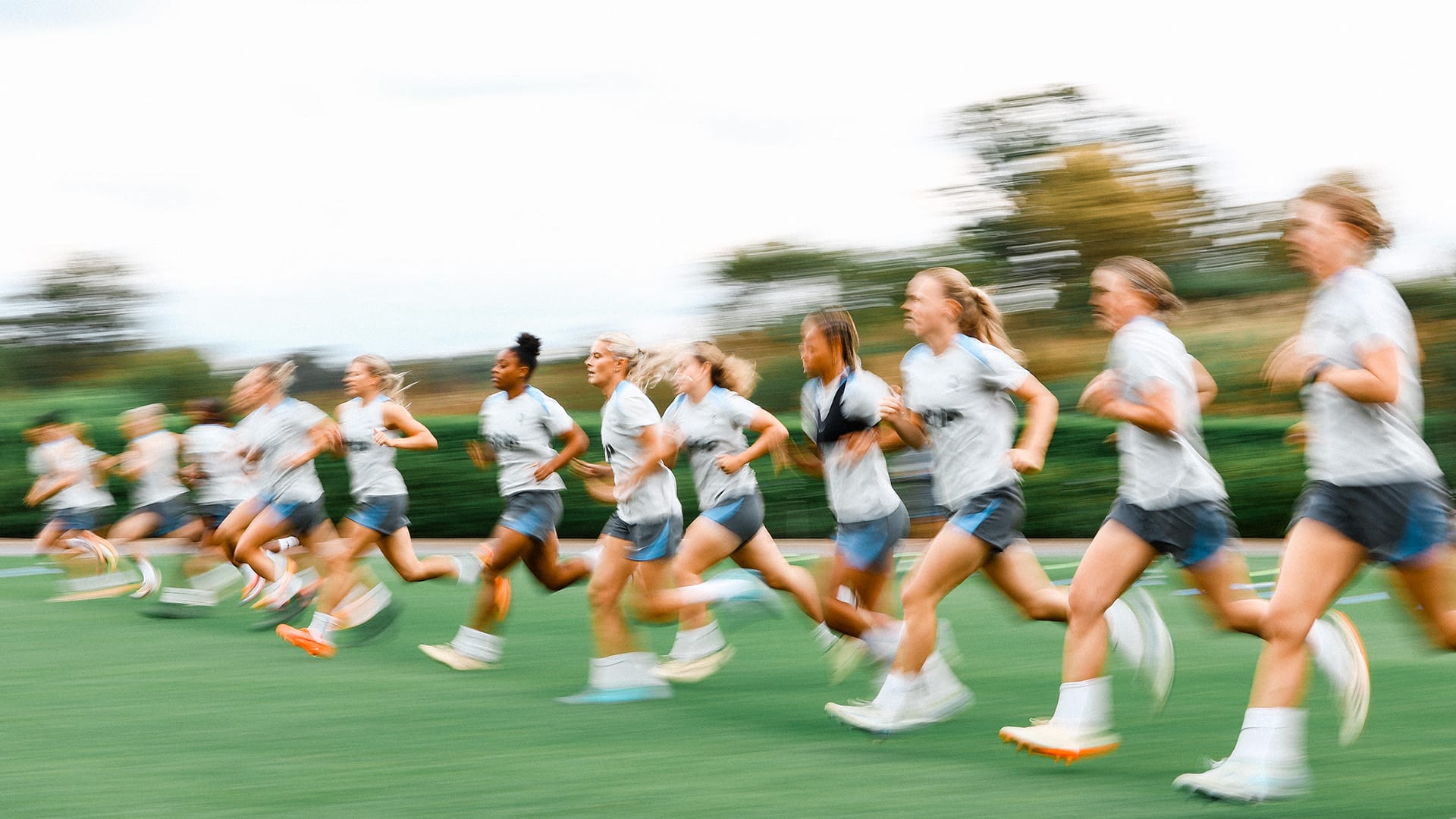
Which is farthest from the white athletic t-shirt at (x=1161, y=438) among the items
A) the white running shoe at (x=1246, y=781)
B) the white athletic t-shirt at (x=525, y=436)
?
the white athletic t-shirt at (x=525, y=436)

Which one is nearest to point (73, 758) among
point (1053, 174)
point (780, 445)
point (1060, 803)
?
point (780, 445)

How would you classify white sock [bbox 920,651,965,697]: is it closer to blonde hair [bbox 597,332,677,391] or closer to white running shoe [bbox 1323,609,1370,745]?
white running shoe [bbox 1323,609,1370,745]

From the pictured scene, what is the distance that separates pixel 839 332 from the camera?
6.54m

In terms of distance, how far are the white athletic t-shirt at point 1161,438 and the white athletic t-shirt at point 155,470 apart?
9.12 meters

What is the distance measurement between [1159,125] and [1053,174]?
2144 millimetres

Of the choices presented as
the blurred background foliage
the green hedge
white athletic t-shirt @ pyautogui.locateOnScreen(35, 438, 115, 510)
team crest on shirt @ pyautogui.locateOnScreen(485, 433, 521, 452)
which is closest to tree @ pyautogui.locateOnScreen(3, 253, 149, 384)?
the blurred background foliage

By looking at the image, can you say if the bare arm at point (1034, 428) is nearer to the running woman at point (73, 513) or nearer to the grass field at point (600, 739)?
the grass field at point (600, 739)

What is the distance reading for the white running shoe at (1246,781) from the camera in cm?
455

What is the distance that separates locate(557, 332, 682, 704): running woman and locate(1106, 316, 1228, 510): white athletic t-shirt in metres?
2.43

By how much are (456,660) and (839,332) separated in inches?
114

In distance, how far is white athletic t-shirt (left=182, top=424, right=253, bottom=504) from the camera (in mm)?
11242

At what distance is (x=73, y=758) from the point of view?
229 inches

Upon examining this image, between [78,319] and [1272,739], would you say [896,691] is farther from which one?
[78,319]

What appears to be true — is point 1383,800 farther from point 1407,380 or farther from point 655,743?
point 655,743
